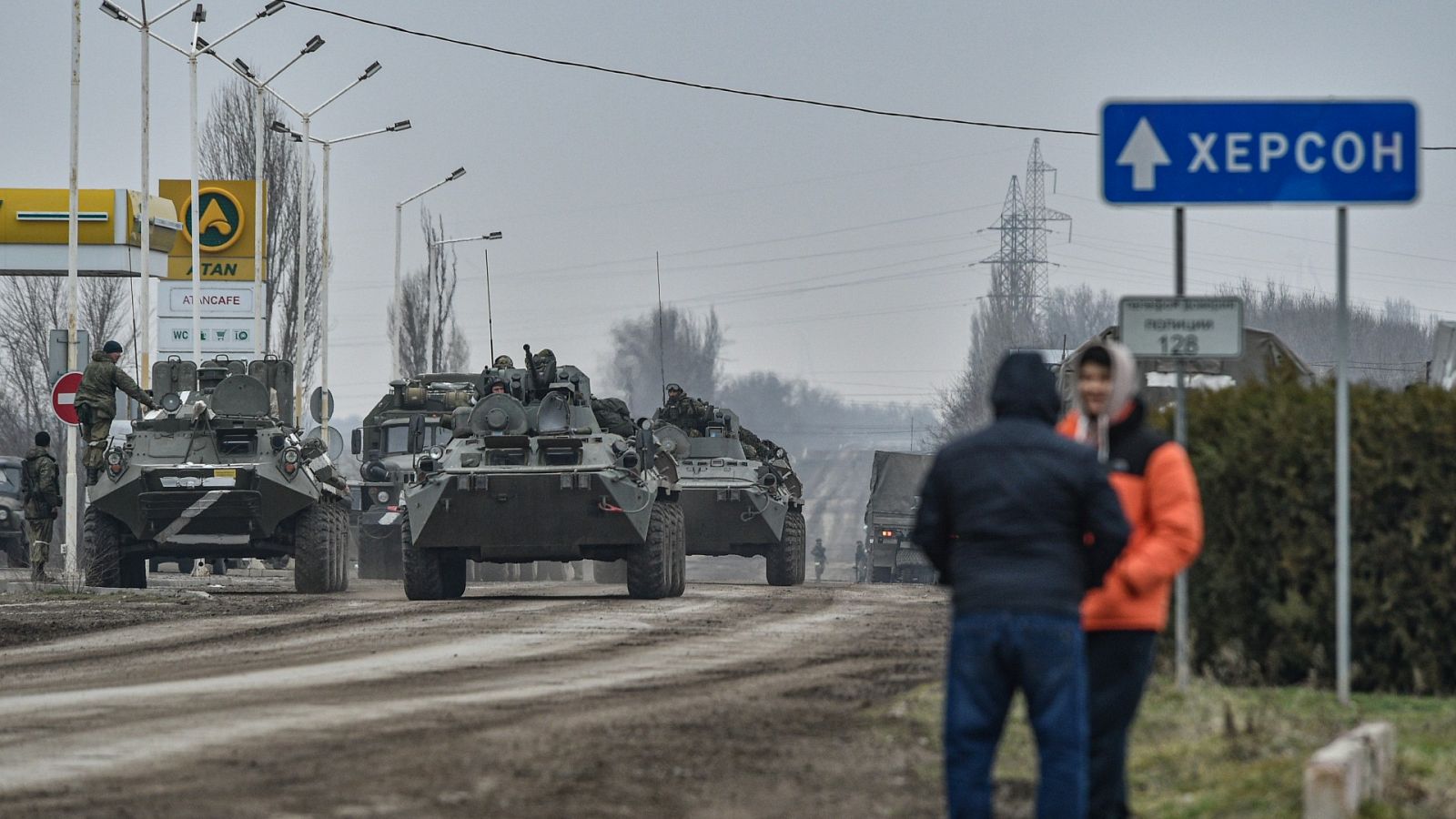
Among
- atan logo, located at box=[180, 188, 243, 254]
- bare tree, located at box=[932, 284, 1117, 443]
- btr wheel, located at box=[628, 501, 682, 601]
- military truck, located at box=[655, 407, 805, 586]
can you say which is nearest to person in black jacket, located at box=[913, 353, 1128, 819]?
btr wheel, located at box=[628, 501, 682, 601]

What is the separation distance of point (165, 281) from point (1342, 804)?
38936 mm

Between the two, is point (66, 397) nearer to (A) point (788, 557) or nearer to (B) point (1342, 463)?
(A) point (788, 557)

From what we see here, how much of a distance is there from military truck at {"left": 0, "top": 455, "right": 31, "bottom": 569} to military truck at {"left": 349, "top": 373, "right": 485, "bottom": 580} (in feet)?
17.2

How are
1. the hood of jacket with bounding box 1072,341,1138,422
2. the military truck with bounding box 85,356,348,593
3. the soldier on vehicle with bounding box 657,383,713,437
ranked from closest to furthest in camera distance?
the hood of jacket with bounding box 1072,341,1138,422 → the military truck with bounding box 85,356,348,593 → the soldier on vehicle with bounding box 657,383,713,437

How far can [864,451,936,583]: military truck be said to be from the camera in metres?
46.2

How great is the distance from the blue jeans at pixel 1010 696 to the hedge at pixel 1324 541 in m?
5.03

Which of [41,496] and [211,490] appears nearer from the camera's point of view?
[211,490]

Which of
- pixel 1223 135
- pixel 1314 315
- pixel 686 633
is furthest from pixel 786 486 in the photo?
pixel 1314 315

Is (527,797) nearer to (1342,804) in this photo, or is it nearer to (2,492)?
(1342,804)

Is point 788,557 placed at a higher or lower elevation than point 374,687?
lower

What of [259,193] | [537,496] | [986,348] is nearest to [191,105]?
[259,193]

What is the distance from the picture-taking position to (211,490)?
2295 cm

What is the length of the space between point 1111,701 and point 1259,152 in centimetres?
447

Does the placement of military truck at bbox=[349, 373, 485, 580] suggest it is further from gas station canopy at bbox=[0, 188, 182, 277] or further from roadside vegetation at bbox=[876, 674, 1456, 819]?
roadside vegetation at bbox=[876, 674, 1456, 819]
